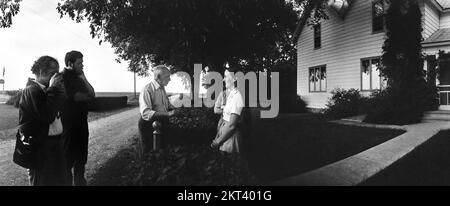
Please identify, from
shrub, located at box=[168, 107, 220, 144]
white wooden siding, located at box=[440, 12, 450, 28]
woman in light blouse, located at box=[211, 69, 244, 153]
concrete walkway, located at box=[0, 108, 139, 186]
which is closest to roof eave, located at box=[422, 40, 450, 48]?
white wooden siding, located at box=[440, 12, 450, 28]

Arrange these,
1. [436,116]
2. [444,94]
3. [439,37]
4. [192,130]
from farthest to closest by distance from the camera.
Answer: [439,37], [444,94], [436,116], [192,130]

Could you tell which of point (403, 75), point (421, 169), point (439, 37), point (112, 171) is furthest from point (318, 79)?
point (112, 171)

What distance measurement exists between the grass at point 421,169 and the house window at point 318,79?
13446mm

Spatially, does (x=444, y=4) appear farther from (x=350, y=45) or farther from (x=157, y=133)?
(x=157, y=133)

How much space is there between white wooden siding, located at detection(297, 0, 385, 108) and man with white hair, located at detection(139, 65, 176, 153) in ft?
52.1

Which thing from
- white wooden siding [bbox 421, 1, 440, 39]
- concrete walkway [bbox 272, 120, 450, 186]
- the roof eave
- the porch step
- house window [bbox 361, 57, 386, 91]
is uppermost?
white wooden siding [bbox 421, 1, 440, 39]

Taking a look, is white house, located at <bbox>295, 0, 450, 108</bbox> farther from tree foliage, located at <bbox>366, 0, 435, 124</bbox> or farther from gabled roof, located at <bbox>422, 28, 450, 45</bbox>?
tree foliage, located at <bbox>366, 0, 435, 124</bbox>

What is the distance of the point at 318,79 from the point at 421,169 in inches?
651

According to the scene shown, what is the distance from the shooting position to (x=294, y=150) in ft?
29.3

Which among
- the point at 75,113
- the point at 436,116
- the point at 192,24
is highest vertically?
the point at 192,24

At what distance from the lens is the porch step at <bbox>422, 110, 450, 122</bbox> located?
46.4 feet

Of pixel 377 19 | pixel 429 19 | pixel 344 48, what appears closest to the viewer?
pixel 429 19
